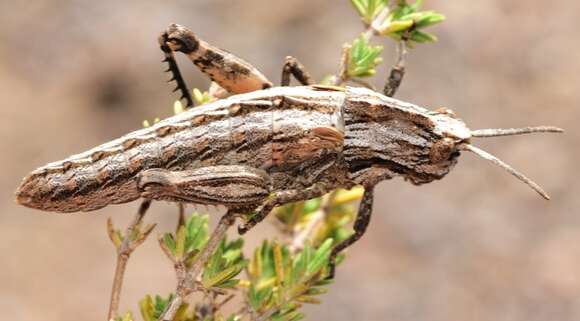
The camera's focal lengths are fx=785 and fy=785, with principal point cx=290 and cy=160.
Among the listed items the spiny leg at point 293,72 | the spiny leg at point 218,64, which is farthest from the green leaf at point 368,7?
the spiny leg at point 218,64

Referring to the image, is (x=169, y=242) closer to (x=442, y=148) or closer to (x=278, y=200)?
(x=278, y=200)

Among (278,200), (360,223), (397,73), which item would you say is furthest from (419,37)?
(278,200)

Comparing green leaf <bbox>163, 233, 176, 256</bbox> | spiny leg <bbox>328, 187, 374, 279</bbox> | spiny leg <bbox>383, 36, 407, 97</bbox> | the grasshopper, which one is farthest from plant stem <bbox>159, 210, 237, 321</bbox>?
spiny leg <bbox>383, 36, 407, 97</bbox>

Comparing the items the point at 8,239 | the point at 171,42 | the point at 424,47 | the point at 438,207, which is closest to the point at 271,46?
the point at 424,47

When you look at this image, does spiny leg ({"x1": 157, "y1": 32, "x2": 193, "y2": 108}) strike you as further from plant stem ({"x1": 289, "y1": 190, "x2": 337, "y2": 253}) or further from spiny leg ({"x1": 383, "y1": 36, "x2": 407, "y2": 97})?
spiny leg ({"x1": 383, "y1": 36, "x2": 407, "y2": 97})

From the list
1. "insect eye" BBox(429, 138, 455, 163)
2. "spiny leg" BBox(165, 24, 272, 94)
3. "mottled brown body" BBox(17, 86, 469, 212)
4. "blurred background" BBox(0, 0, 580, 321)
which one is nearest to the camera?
"mottled brown body" BBox(17, 86, 469, 212)

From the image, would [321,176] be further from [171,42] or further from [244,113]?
[171,42]

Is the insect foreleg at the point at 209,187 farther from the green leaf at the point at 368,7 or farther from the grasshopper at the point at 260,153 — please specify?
the green leaf at the point at 368,7
